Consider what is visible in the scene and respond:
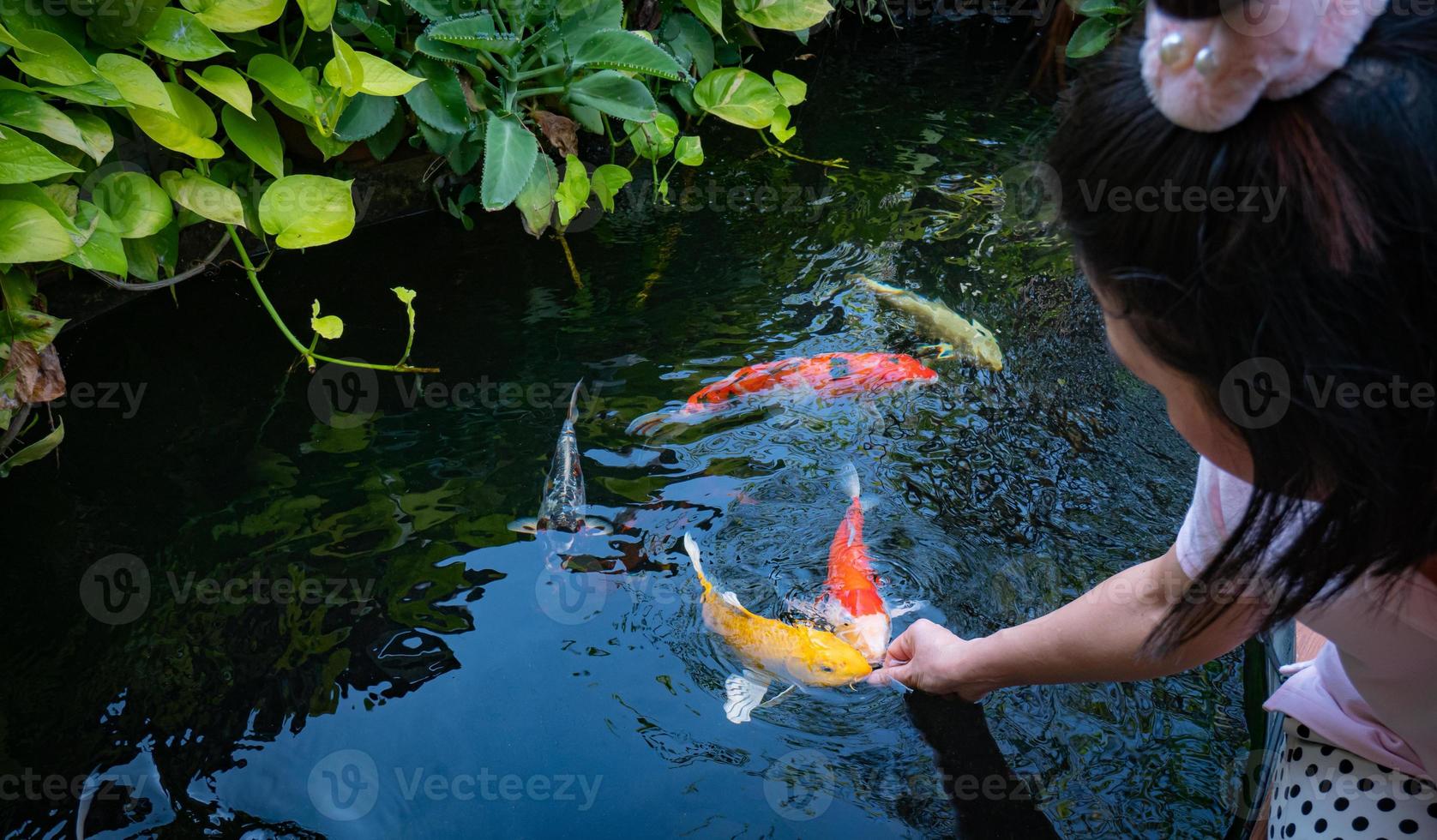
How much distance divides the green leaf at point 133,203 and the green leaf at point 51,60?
34 cm

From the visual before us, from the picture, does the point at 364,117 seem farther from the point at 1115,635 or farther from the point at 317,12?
the point at 1115,635

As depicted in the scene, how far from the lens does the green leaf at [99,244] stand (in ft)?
7.97

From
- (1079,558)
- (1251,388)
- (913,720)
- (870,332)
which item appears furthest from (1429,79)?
(870,332)

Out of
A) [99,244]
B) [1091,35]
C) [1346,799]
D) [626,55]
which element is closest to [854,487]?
[1346,799]

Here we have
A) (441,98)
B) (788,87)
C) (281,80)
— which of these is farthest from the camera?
(788,87)

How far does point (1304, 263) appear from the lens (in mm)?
850

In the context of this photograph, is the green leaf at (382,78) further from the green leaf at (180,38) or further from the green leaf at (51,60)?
the green leaf at (51,60)

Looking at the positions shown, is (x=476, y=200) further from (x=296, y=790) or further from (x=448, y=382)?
(x=296, y=790)

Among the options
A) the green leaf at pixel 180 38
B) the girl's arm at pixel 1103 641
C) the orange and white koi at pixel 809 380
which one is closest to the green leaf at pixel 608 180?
the orange and white koi at pixel 809 380

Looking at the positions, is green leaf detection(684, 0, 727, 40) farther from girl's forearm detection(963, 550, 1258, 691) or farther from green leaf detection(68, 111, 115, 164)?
girl's forearm detection(963, 550, 1258, 691)

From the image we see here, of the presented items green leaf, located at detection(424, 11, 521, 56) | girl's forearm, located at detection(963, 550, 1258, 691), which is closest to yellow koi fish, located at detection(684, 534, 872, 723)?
girl's forearm, located at detection(963, 550, 1258, 691)

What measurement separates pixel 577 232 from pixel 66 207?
179 centimetres

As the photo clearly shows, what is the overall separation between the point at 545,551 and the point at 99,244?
4.33ft

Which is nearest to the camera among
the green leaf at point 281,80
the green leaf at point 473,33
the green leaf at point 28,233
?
the green leaf at point 28,233
